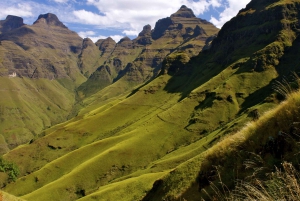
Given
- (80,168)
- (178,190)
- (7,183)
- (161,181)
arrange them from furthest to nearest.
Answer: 1. (7,183)
2. (80,168)
3. (161,181)
4. (178,190)

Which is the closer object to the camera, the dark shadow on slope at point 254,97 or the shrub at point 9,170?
the shrub at point 9,170

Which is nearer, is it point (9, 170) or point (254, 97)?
point (9, 170)

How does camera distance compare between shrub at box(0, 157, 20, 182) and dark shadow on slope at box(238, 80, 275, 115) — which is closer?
shrub at box(0, 157, 20, 182)

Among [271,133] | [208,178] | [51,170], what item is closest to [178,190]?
[208,178]

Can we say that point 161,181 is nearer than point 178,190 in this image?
No

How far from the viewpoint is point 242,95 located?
191 metres

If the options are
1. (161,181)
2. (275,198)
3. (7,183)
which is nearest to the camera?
(275,198)

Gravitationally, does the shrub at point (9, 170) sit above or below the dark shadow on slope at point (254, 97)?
below

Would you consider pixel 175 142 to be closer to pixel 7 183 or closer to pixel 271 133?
pixel 7 183

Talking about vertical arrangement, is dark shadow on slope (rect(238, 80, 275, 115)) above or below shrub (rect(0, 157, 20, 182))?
above

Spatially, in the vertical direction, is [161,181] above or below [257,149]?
below

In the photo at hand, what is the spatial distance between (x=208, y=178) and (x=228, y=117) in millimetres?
167941

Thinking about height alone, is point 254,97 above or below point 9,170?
above

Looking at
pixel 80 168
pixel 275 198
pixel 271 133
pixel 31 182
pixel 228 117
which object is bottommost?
pixel 31 182
